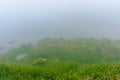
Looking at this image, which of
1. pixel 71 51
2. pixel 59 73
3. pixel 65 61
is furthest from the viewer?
pixel 71 51

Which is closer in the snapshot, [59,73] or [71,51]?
[59,73]

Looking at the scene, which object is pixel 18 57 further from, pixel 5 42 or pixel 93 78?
pixel 93 78

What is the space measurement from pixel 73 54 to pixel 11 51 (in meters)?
1.96

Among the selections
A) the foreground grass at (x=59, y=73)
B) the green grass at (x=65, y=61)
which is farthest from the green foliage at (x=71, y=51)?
the foreground grass at (x=59, y=73)

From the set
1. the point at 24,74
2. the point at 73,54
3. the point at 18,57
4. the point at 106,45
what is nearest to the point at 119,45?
the point at 106,45

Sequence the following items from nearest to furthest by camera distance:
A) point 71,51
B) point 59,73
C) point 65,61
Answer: point 59,73 → point 65,61 → point 71,51

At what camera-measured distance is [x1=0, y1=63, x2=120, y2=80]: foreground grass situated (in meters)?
4.94

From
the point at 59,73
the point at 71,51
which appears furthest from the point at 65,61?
the point at 59,73

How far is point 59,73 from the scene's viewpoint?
17.0ft

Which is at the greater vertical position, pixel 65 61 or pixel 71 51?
pixel 71 51

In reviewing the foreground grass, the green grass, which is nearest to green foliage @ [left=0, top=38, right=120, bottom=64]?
the green grass

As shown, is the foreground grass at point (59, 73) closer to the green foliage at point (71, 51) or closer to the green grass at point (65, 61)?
the green grass at point (65, 61)

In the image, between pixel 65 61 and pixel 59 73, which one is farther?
pixel 65 61

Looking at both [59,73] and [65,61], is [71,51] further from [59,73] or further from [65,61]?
[59,73]
